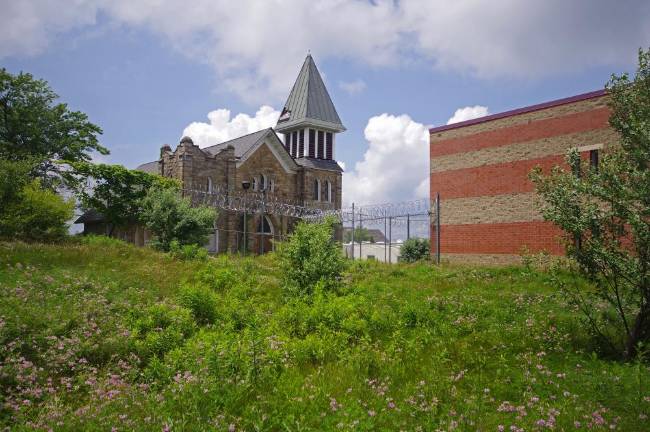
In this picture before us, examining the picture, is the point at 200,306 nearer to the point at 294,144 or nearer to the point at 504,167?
the point at 504,167

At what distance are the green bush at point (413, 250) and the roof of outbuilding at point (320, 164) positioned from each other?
13.6 meters

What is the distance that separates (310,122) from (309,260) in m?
34.7

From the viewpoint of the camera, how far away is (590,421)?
6047 mm

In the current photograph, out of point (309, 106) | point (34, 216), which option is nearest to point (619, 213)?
point (34, 216)

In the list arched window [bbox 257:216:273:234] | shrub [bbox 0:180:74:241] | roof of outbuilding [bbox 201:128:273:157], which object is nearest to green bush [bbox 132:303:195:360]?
shrub [bbox 0:180:74:241]

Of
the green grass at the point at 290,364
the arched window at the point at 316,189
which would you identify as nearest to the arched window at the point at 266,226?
the arched window at the point at 316,189

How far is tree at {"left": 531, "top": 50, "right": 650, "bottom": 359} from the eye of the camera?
8609mm

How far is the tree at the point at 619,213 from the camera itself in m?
8.61

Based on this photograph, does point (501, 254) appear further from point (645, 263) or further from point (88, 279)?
point (88, 279)

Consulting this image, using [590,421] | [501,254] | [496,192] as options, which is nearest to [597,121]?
[496,192]

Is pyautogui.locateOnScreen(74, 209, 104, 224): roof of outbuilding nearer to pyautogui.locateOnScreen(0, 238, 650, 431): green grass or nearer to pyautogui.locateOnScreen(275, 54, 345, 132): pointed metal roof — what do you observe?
pyautogui.locateOnScreen(275, 54, 345, 132): pointed metal roof

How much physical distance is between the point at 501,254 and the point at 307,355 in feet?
60.1

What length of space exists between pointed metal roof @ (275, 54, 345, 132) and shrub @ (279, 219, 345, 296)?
A: 33.7 meters

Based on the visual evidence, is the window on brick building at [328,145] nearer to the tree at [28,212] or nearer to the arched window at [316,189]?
the arched window at [316,189]
